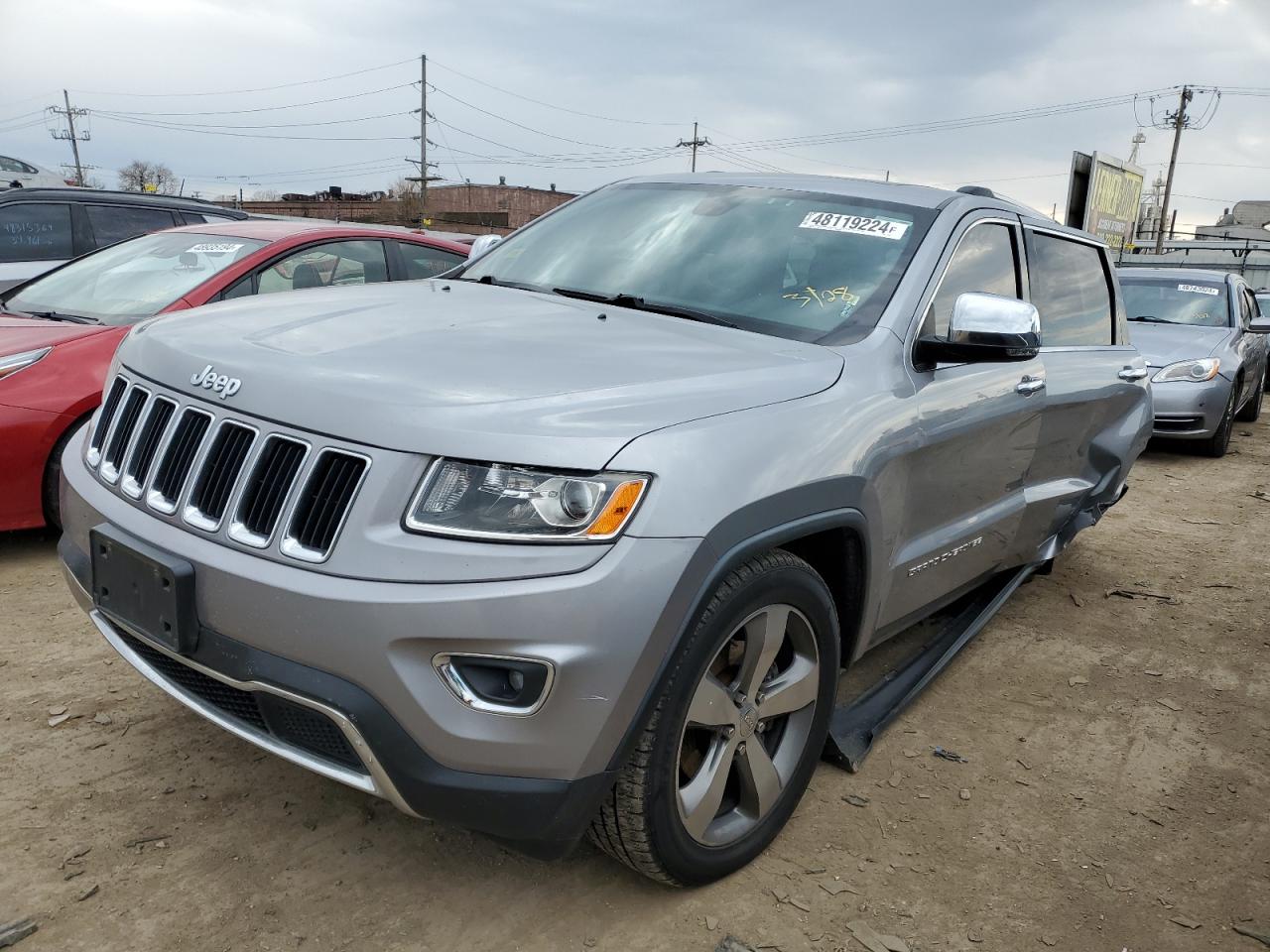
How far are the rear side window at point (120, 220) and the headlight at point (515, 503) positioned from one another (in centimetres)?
683

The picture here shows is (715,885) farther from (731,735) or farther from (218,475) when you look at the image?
(218,475)

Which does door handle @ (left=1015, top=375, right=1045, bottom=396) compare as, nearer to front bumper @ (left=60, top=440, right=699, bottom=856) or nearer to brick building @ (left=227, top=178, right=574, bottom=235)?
front bumper @ (left=60, top=440, right=699, bottom=856)

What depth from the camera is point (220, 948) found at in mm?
2221

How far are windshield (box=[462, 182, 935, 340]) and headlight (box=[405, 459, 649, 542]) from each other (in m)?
1.11

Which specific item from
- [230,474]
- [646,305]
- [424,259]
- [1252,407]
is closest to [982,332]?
[646,305]

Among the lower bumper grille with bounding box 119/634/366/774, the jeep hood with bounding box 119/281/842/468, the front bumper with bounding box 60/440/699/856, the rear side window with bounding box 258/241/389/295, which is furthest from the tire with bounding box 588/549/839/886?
the rear side window with bounding box 258/241/389/295

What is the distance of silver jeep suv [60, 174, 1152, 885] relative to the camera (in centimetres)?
195

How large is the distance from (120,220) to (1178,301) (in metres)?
9.71

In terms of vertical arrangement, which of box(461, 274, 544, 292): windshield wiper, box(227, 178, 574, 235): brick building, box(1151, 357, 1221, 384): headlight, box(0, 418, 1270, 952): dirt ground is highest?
box(461, 274, 544, 292): windshield wiper

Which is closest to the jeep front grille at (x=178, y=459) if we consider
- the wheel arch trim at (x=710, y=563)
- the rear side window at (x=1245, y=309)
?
the wheel arch trim at (x=710, y=563)

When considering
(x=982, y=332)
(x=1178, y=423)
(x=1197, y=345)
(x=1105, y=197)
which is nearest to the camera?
(x=982, y=332)

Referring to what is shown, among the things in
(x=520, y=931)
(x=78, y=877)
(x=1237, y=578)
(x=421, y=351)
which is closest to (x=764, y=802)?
(x=520, y=931)

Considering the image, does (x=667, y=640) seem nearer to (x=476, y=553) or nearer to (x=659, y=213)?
(x=476, y=553)

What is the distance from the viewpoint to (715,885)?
255 centimetres
